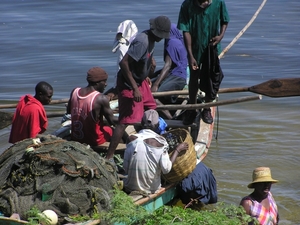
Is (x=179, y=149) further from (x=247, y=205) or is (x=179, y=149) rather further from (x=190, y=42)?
(x=190, y=42)

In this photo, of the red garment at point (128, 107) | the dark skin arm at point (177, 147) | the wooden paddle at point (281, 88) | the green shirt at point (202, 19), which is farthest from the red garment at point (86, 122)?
the wooden paddle at point (281, 88)

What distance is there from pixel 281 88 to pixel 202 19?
1.29m

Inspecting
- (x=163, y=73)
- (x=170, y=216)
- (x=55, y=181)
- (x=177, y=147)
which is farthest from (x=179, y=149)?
(x=163, y=73)

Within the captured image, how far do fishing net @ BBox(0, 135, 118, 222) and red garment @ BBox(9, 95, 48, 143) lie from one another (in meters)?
0.72

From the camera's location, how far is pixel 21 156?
6.27 meters

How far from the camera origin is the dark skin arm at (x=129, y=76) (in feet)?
23.5

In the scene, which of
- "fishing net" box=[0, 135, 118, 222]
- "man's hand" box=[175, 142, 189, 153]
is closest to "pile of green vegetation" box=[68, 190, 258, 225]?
"fishing net" box=[0, 135, 118, 222]

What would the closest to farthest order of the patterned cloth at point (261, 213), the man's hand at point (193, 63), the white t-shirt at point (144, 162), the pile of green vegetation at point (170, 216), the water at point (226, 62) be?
the pile of green vegetation at point (170, 216), the patterned cloth at point (261, 213), the white t-shirt at point (144, 162), the man's hand at point (193, 63), the water at point (226, 62)

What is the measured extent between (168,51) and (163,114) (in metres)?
1.06

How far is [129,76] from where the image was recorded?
7199mm

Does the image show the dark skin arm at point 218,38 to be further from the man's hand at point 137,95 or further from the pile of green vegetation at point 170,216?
the pile of green vegetation at point 170,216

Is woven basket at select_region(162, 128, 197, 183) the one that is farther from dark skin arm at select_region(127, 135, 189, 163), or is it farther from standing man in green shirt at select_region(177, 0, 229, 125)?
standing man in green shirt at select_region(177, 0, 229, 125)

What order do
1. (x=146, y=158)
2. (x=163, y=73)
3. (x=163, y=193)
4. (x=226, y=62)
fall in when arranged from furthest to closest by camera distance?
(x=226, y=62) → (x=163, y=73) → (x=163, y=193) → (x=146, y=158)

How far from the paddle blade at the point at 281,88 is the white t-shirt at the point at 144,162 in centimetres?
162
